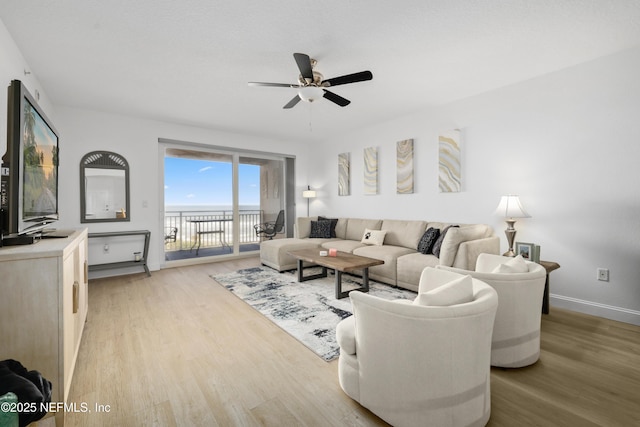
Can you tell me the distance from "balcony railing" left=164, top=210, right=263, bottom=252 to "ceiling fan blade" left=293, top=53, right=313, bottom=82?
3.85 meters

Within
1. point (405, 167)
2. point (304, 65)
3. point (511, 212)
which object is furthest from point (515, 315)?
point (405, 167)

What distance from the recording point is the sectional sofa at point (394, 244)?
10.6ft

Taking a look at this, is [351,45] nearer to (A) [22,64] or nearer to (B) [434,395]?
A: (B) [434,395]

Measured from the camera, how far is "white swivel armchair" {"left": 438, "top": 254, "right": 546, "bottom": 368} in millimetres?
1958

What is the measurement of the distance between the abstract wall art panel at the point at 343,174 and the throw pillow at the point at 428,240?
2128 mm

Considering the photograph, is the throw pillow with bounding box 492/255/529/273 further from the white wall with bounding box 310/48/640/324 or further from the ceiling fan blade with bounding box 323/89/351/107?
the ceiling fan blade with bounding box 323/89/351/107

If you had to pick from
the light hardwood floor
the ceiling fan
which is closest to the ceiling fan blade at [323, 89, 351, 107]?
the ceiling fan

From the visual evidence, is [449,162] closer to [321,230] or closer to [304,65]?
[321,230]

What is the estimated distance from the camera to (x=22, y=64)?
8.94ft

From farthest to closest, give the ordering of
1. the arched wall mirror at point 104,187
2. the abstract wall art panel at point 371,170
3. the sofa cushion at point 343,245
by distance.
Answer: the abstract wall art panel at point 371,170, the sofa cushion at point 343,245, the arched wall mirror at point 104,187

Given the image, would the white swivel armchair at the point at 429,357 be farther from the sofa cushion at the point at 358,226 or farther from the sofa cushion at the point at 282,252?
the sofa cushion at the point at 358,226

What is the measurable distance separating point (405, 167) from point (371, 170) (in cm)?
72

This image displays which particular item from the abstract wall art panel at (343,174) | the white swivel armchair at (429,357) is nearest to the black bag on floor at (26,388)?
the white swivel armchair at (429,357)

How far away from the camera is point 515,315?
1.96 m
